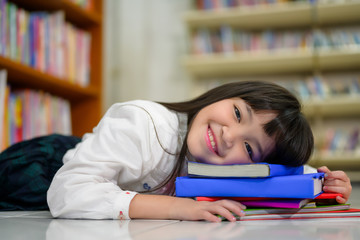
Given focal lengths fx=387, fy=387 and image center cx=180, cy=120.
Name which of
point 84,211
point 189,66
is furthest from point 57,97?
point 84,211

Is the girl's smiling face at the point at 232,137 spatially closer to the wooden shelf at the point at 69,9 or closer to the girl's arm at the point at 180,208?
the girl's arm at the point at 180,208

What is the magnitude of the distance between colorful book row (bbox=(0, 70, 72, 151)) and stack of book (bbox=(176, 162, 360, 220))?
1.21 meters

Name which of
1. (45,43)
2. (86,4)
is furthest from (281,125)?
(86,4)

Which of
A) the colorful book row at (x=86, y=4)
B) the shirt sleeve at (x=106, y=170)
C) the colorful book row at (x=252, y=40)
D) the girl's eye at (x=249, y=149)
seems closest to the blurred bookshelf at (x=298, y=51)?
the colorful book row at (x=252, y=40)

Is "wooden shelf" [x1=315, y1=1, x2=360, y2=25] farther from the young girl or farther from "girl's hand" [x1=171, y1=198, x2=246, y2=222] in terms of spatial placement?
"girl's hand" [x1=171, y1=198, x2=246, y2=222]

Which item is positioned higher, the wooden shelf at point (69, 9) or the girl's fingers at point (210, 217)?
the wooden shelf at point (69, 9)

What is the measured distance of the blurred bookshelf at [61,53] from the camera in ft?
6.23

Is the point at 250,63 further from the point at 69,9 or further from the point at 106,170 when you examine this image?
the point at 106,170

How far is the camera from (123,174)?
958mm

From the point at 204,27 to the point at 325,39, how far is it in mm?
966

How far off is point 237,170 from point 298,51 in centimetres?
239

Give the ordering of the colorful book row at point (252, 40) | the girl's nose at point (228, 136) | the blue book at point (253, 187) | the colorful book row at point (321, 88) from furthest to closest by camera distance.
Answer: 1. the colorful book row at point (252, 40)
2. the colorful book row at point (321, 88)
3. the girl's nose at point (228, 136)
4. the blue book at point (253, 187)

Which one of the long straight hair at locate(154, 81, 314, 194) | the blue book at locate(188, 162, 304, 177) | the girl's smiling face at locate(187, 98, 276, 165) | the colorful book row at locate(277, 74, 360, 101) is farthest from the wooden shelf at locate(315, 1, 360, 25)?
the blue book at locate(188, 162, 304, 177)

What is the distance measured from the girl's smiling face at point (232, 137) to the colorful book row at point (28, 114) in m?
1.13
